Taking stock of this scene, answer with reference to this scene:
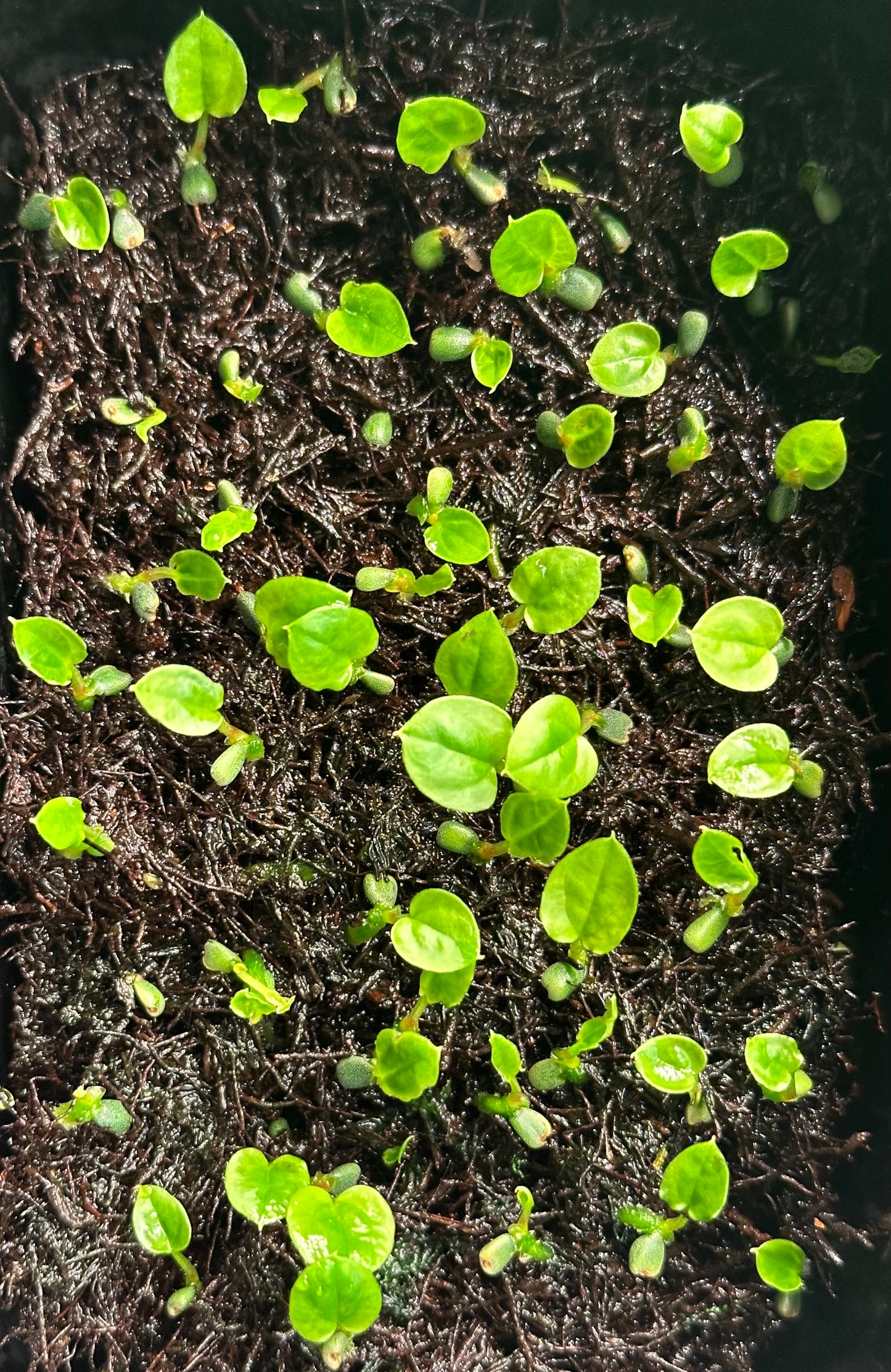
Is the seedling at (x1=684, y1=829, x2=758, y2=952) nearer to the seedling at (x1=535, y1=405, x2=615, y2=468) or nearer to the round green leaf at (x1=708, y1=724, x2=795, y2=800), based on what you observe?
the round green leaf at (x1=708, y1=724, x2=795, y2=800)

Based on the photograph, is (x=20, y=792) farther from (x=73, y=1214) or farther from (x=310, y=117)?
(x=310, y=117)

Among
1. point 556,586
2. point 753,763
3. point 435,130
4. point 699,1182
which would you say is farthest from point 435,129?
point 699,1182

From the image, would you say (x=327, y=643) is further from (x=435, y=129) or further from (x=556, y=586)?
(x=435, y=129)

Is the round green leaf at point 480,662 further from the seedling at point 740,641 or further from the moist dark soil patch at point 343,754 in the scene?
the seedling at point 740,641

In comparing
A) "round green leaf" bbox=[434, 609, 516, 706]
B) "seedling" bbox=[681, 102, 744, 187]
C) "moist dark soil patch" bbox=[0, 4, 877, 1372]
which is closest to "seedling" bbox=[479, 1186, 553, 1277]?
"moist dark soil patch" bbox=[0, 4, 877, 1372]

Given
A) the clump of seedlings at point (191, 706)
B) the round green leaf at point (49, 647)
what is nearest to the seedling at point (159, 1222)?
the clump of seedlings at point (191, 706)

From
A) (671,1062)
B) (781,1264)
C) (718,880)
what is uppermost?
(718,880)
